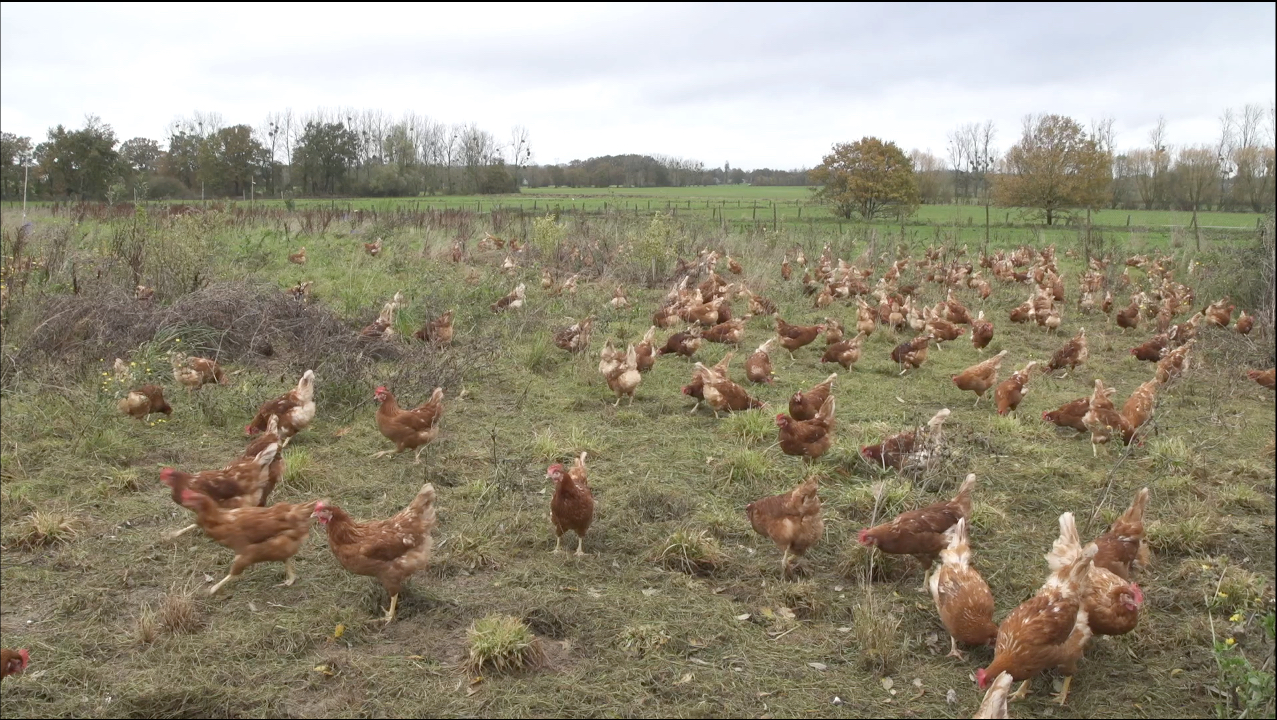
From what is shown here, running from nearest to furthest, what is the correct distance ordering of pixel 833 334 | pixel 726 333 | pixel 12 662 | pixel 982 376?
1. pixel 12 662
2. pixel 982 376
3. pixel 726 333
4. pixel 833 334

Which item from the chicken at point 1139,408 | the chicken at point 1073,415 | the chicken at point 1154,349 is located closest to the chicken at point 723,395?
the chicken at point 1073,415

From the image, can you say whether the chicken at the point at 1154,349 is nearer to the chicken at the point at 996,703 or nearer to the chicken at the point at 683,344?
the chicken at the point at 683,344

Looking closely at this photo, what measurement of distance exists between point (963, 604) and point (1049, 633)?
459mm

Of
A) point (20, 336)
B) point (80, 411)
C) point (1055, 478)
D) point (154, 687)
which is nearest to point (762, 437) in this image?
point (1055, 478)

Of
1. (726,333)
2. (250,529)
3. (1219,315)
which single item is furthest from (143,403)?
(1219,315)

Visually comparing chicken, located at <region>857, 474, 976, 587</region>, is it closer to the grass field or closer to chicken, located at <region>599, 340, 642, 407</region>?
the grass field

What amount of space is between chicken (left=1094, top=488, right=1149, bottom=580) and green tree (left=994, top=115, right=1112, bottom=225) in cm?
2614

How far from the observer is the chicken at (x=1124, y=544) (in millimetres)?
3930

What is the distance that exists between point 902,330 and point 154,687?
10.8 metres

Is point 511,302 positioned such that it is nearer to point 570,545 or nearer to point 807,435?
point 807,435

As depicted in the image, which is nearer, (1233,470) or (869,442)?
(1233,470)

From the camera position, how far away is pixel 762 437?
674cm

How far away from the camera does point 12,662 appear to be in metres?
3.07

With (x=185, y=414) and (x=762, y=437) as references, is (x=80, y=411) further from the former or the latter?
(x=762, y=437)
